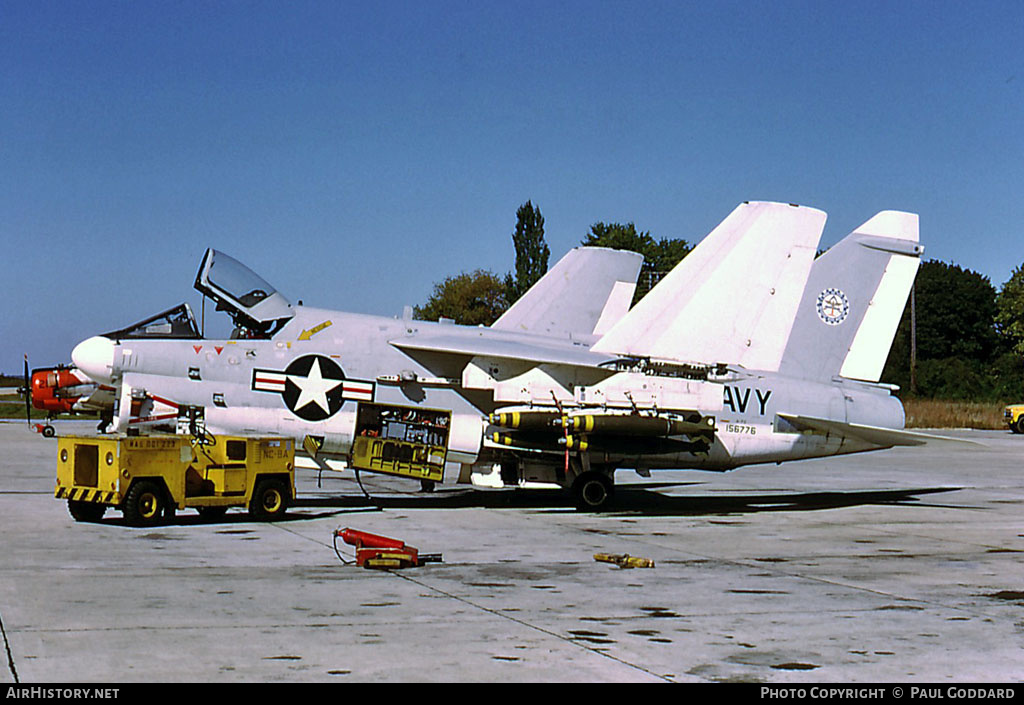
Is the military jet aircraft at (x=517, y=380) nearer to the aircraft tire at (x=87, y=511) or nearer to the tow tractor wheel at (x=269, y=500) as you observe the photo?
the tow tractor wheel at (x=269, y=500)

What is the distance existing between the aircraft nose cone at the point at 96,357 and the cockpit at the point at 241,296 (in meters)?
1.63

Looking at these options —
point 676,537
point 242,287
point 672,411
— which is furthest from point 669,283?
point 242,287

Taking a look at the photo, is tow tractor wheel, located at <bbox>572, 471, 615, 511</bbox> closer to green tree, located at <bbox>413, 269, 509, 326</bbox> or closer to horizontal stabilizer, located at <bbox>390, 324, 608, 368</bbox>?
horizontal stabilizer, located at <bbox>390, 324, 608, 368</bbox>

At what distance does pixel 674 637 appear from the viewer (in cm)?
732

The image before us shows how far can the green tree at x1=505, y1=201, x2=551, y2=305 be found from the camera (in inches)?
2704

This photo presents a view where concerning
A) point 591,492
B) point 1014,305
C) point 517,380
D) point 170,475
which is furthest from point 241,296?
point 1014,305

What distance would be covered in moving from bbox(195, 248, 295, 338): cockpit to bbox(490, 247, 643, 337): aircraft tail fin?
243 inches

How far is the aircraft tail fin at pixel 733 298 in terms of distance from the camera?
16250 mm

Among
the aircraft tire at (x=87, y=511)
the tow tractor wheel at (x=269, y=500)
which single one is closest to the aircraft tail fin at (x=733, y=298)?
the tow tractor wheel at (x=269, y=500)

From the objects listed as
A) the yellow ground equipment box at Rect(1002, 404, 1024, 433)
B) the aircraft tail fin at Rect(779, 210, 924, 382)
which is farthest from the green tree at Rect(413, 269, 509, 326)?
the aircraft tail fin at Rect(779, 210, 924, 382)

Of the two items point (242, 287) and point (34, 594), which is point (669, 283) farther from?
point (34, 594)

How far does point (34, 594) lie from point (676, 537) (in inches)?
305
